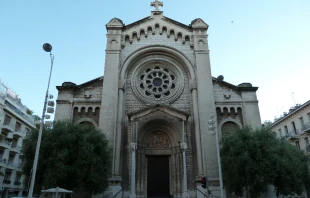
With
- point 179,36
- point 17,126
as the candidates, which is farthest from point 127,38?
point 17,126

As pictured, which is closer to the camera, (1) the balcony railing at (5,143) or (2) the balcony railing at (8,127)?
(1) the balcony railing at (5,143)

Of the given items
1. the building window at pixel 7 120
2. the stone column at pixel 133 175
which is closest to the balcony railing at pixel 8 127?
the building window at pixel 7 120

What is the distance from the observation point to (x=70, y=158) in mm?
14781

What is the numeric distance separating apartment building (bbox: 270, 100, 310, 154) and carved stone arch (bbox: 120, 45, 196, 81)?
16.8 meters

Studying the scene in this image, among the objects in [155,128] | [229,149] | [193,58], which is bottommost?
[229,149]

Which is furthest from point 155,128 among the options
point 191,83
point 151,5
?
point 151,5

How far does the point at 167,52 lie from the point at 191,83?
3.66 m

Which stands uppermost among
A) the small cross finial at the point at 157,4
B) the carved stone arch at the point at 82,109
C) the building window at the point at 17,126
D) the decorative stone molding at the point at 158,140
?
the small cross finial at the point at 157,4

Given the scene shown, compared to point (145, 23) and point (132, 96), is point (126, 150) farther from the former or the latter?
point (145, 23)

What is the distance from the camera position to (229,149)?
647 inches

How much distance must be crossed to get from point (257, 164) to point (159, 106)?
305 inches

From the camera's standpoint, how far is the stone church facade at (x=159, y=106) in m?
18.0

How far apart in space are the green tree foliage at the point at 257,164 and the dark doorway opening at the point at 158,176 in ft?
15.3

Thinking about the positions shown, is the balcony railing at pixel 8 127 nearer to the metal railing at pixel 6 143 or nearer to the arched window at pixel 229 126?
the metal railing at pixel 6 143
